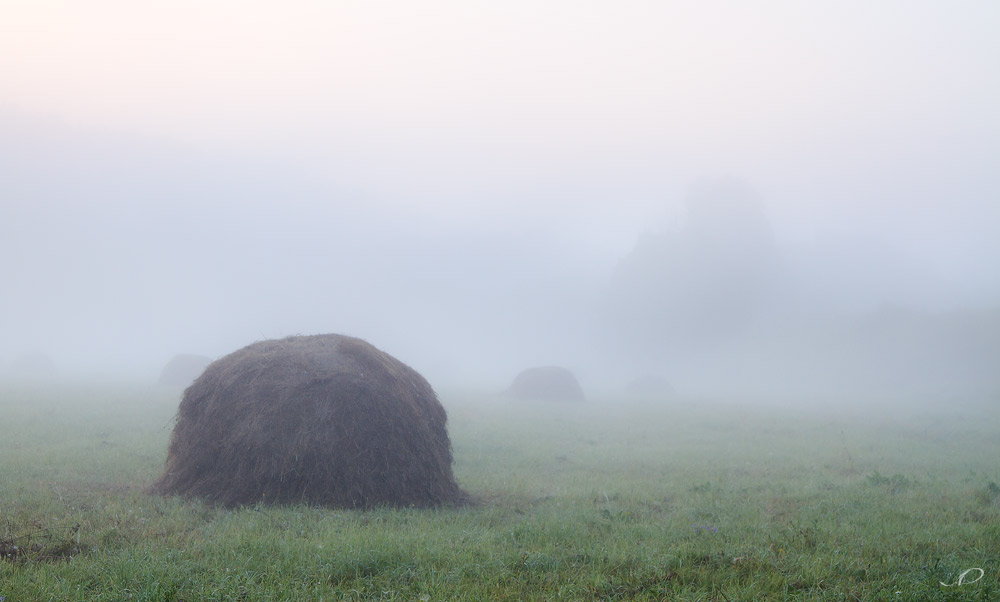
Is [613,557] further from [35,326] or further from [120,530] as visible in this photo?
[35,326]

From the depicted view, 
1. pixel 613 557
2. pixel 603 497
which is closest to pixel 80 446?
pixel 603 497

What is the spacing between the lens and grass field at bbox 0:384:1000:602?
577 cm

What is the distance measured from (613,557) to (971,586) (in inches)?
132

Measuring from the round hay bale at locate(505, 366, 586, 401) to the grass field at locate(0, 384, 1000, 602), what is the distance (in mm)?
26549

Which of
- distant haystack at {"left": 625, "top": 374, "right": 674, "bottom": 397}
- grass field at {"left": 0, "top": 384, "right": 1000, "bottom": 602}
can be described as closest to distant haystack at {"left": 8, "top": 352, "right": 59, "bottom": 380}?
grass field at {"left": 0, "top": 384, "right": 1000, "bottom": 602}

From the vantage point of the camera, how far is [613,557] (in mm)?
6684

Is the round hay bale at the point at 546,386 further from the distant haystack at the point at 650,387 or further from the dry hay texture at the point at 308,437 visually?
the dry hay texture at the point at 308,437

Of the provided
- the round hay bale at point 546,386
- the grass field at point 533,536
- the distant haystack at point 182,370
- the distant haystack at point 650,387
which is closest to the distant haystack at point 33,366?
the distant haystack at point 182,370

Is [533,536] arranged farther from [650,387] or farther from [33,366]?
[33,366]

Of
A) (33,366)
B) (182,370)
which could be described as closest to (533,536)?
(182,370)

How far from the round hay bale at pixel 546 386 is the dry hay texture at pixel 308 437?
107 ft

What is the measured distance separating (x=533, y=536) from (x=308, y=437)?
3906mm

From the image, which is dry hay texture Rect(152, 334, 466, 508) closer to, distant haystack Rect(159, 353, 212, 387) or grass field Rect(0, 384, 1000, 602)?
grass field Rect(0, 384, 1000, 602)

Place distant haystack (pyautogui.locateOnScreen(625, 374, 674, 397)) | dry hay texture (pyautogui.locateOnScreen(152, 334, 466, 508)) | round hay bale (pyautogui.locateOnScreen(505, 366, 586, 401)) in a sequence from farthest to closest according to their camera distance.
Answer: distant haystack (pyautogui.locateOnScreen(625, 374, 674, 397)) → round hay bale (pyautogui.locateOnScreen(505, 366, 586, 401)) → dry hay texture (pyautogui.locateOnScreen(152, 334, 466, 508))
